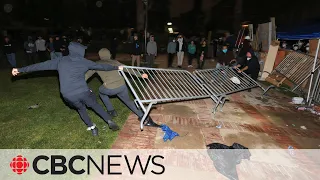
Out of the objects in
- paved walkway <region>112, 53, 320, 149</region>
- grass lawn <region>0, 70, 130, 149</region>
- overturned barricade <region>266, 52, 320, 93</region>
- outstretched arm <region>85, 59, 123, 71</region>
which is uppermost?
outstretched arm <region>85, 59, 123, 71</region>

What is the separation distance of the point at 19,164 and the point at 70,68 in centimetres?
183

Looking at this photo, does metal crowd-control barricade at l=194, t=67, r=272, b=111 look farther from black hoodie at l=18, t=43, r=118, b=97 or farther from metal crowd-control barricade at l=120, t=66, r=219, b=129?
black hoodie at l=18, t=43, r=118, b=97

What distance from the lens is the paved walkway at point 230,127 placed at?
4617mm

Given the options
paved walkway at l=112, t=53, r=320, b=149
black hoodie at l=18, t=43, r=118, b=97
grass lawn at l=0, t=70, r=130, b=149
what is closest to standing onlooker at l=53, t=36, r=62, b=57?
grass lawn at l=0, t=70, r=130, b=149

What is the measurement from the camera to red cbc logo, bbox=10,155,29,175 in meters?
3.52

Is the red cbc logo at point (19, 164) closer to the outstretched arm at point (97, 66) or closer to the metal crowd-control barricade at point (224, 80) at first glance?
the outstretched arm at point (97, 66)

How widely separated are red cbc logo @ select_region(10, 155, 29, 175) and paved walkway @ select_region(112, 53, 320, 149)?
4.92 feet

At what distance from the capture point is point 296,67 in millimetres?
9266

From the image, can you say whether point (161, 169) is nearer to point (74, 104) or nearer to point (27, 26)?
point (74, 104)

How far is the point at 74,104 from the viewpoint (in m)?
4.25

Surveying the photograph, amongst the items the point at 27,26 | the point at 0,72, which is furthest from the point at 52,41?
the point at 27,26

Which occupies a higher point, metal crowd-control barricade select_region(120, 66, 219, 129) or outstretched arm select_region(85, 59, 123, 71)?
outstretched arm select_region(85, 59, 123, 71)

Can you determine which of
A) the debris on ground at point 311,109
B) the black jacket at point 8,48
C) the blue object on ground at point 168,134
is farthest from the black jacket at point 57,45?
the debris on ground at point 311,109

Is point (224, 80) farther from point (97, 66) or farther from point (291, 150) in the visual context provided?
point (97, 66)
